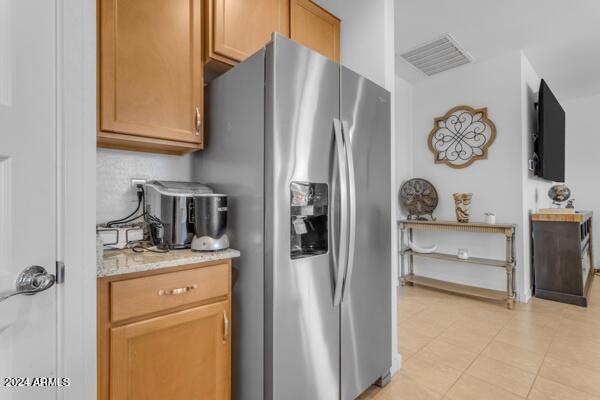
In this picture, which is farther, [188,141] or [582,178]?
[582,178]

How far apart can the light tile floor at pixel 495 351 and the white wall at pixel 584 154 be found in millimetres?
2087

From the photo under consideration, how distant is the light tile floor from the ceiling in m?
2.70

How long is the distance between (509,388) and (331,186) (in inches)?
64.8

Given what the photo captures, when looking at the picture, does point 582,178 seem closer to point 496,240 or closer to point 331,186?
point 496,240

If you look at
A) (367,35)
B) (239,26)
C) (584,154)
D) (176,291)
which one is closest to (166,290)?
(176,291)

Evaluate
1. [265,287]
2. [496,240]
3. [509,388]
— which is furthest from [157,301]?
[496,240]

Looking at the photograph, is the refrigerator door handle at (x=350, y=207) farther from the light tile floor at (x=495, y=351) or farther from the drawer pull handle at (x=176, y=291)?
the light tile floor at (x=495, y=351)

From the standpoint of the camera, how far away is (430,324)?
265cm

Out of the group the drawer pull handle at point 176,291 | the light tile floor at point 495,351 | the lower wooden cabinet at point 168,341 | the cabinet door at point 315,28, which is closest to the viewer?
the lower wooden cabinet at point 168,341

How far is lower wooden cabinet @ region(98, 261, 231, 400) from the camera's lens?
3.26ft

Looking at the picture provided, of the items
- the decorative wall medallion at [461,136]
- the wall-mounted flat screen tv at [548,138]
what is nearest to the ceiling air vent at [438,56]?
the decorative wall medallion at [461,136]

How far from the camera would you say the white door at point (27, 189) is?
2.51ft

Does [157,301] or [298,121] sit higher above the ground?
[298,121]

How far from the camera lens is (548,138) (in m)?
3.45
